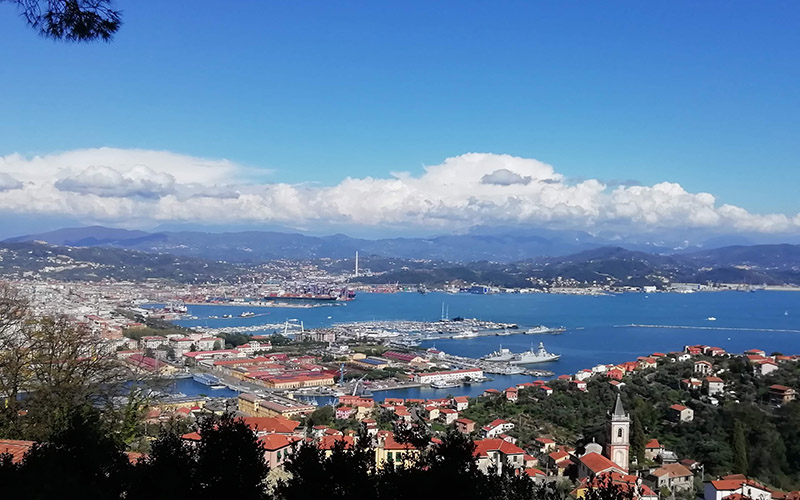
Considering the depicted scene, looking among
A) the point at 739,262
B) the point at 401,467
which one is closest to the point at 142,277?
the point at 401,467

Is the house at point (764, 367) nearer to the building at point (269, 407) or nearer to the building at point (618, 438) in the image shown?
the building at point (618, 438)

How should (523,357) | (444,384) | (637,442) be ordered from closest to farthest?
1. (637,442)
2. (444,384)
3. (523,357)

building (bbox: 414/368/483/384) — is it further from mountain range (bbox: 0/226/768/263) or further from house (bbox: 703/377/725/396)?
mountain range (bbox: 0/226/768/263)

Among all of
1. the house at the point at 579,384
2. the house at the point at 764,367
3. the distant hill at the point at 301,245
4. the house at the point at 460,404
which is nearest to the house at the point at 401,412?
the house at the point at 460,404

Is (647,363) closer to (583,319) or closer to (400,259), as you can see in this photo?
(583,319)

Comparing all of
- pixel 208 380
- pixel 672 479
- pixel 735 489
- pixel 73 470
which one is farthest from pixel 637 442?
pixel 208 380

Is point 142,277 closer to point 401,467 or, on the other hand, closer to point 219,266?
point 219,266

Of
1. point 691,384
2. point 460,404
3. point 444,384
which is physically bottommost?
point 444,384

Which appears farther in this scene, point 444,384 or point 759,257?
point 759,257
